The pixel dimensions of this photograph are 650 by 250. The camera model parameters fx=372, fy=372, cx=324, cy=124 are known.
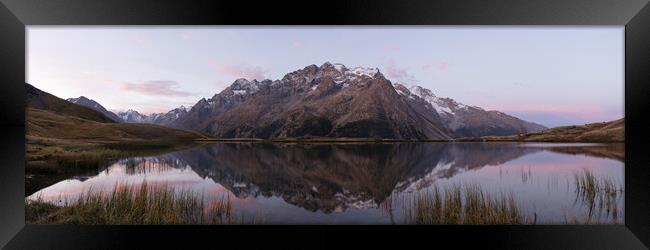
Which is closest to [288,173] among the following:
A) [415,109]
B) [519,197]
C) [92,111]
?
[519,197]

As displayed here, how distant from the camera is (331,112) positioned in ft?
319

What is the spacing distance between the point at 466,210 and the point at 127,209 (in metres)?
5.91

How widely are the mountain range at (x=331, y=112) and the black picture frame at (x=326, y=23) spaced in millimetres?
75589

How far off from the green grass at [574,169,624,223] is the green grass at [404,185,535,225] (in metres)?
2.22

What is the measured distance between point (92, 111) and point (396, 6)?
38.5 metres

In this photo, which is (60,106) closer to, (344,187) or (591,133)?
(344,187)

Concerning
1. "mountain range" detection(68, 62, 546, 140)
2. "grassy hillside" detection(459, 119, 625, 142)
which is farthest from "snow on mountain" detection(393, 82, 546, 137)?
"grassy hillside" detection(459, 119, 625, 142)

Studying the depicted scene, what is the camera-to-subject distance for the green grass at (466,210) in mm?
6125

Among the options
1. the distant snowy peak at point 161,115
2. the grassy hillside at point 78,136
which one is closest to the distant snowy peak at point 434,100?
the distant snowy peak at point 161,115

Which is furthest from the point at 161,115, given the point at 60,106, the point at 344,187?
the point at 344,187

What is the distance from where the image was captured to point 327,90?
384ft

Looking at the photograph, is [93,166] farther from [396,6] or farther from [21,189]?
[396,6]

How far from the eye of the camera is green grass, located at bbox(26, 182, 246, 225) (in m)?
5.98

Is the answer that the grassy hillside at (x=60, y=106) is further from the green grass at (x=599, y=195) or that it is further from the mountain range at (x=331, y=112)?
the mountain range at (x=331, y=112)
